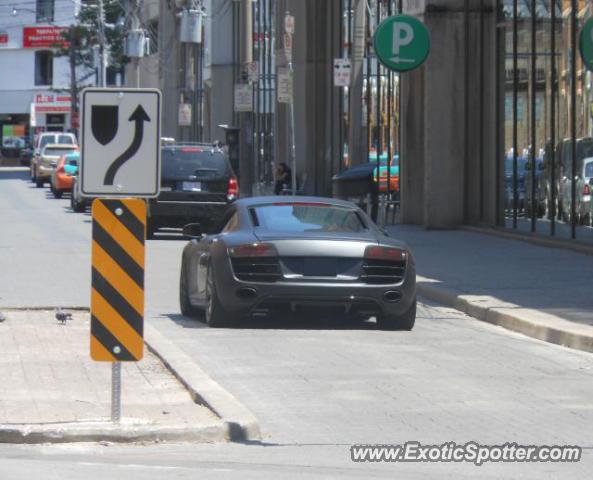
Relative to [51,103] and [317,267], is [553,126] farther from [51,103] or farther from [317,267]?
[51,103]

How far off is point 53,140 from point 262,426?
63667 mm

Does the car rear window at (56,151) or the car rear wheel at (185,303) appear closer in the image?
the car rear wheel at (185,303)

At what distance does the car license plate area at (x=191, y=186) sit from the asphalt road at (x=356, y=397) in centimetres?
1126

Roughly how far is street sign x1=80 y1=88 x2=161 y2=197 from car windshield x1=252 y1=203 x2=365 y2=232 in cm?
546

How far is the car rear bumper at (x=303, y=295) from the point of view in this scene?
564 inches

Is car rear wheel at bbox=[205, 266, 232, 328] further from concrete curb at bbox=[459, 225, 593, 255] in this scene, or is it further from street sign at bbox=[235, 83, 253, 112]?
street sign at bbox=[235, 83, 253, 112]

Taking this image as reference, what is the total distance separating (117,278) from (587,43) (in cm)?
1491

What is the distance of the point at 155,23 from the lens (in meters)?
85.4

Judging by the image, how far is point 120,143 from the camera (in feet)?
31.0

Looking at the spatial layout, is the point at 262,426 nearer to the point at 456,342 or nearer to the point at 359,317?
the point at 456,342

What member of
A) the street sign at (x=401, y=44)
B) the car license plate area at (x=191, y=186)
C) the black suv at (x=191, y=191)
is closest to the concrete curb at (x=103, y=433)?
the street sign at (x=401, y=44)

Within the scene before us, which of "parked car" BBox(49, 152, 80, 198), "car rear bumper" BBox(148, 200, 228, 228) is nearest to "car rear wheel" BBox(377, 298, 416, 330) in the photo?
"car rear bumper" BBox(148, 200, 228, 228)

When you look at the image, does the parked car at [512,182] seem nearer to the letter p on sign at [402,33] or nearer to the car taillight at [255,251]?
the letter p on sign at [402,33]

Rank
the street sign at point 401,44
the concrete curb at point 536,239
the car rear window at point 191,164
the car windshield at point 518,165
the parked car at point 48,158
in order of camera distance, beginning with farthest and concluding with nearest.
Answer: the parked car at point 48,158
the car rear window at point 191,164
the car windshield at point 518,165
the concrete curb at point 536,239
the street sign at point 401,44
